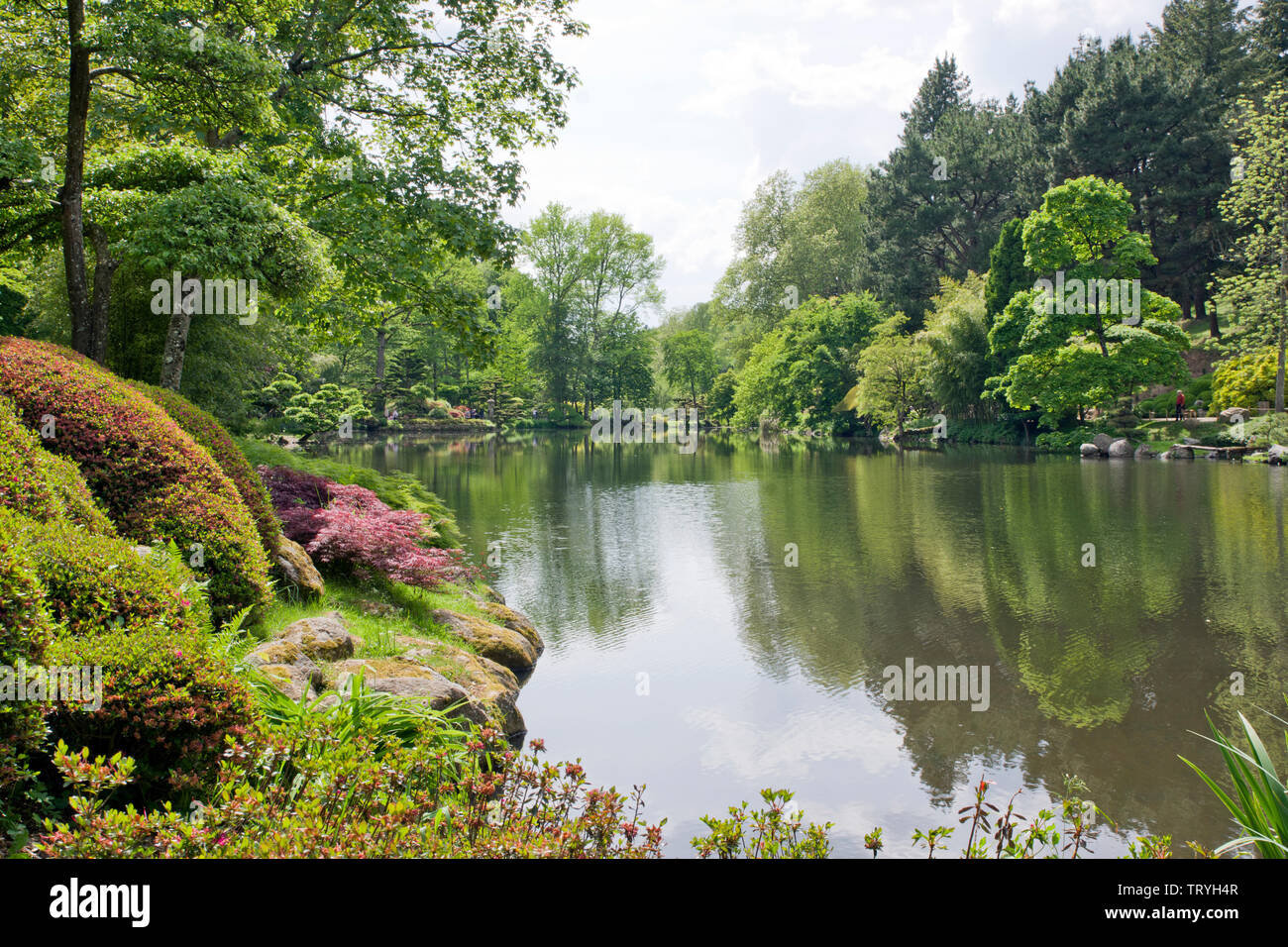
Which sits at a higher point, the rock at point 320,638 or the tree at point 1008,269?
the tree at point 1008,269

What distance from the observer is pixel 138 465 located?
18.0 ft

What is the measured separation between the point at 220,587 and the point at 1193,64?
5419 cm

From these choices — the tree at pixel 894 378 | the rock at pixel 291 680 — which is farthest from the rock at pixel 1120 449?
the rock at pixel 291 680

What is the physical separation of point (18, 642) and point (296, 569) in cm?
428

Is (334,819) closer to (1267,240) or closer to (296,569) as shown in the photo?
(296,569)

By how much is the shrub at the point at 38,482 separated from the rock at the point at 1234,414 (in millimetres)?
33547

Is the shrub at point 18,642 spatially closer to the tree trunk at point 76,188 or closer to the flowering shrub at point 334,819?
the flowering shrub at point 334,819

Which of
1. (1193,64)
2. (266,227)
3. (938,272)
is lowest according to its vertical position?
(266,227)

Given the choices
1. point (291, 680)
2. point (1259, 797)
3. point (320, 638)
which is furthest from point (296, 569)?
point (1259, 797)

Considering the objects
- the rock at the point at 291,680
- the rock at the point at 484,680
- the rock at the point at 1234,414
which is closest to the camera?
the rock at the point at 291,680

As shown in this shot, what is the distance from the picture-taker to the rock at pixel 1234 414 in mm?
28547
